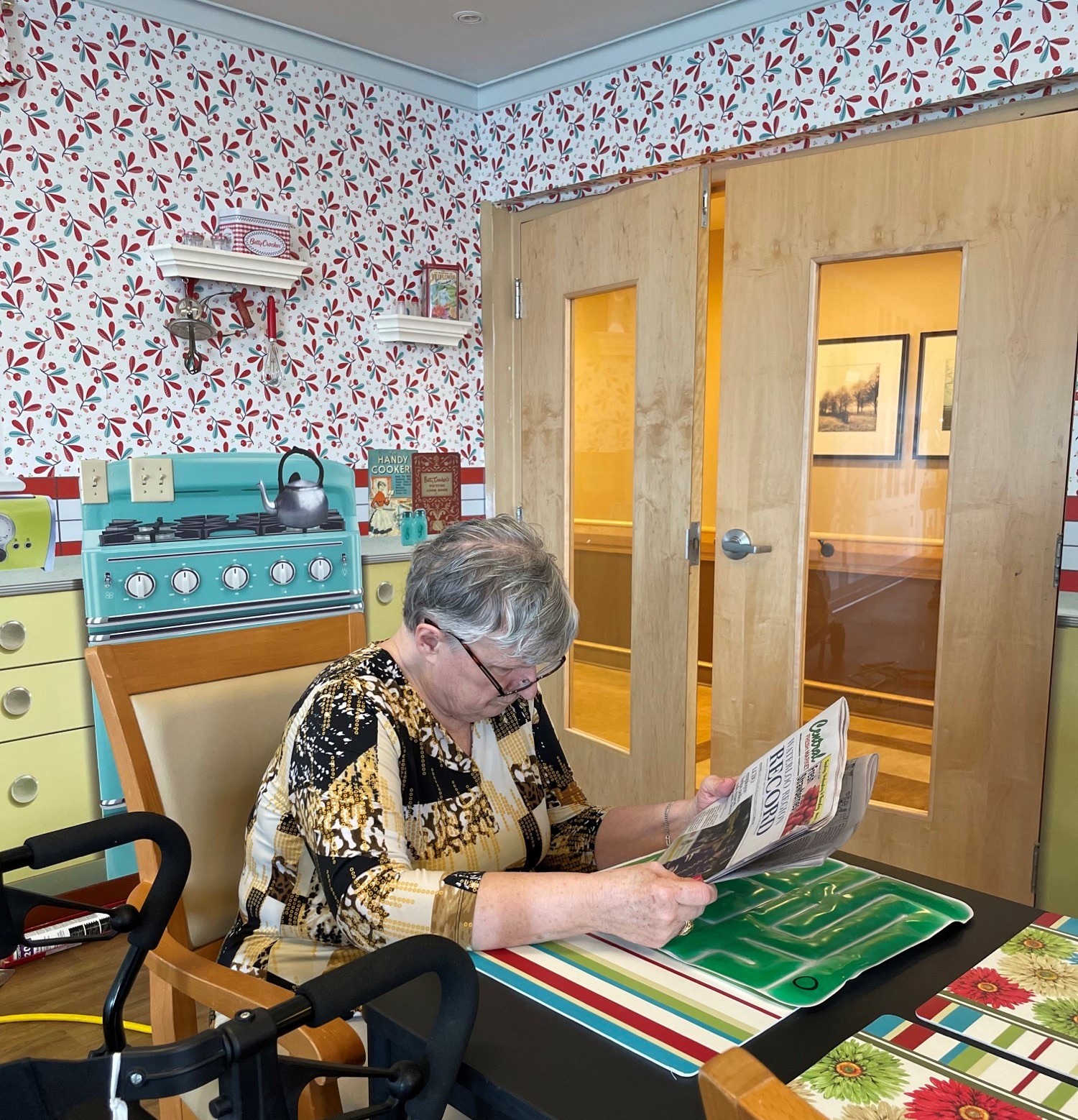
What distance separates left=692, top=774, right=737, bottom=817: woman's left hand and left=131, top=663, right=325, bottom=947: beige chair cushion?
0.62 m

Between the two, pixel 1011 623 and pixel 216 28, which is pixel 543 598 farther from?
pixel 216 28

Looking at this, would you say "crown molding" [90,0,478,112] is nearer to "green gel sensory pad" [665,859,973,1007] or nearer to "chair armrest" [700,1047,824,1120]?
"green gel sensory pad" [665,859,973,1007]

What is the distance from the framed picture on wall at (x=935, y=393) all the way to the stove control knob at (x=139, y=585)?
215cm

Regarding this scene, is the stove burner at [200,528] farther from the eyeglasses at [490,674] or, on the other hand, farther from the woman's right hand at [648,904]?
the woman's right hand at [648,904]

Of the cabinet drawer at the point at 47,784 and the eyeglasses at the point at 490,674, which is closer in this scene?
the eyeglasses at the point at 490,674

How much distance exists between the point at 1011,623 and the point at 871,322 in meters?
0.87

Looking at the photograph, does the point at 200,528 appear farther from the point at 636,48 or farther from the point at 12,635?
the point at 636,48

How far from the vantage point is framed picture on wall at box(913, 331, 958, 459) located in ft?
8.36

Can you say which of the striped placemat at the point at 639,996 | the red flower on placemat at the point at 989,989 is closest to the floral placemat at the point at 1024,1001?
the red flower on placemat at the point at 989,989

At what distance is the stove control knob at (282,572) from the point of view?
10.3ft

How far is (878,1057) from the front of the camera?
33.1 inches

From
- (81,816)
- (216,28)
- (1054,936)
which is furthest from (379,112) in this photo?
(1054,936)

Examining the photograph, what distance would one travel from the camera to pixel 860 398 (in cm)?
271

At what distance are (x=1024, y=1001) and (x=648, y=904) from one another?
36cm
